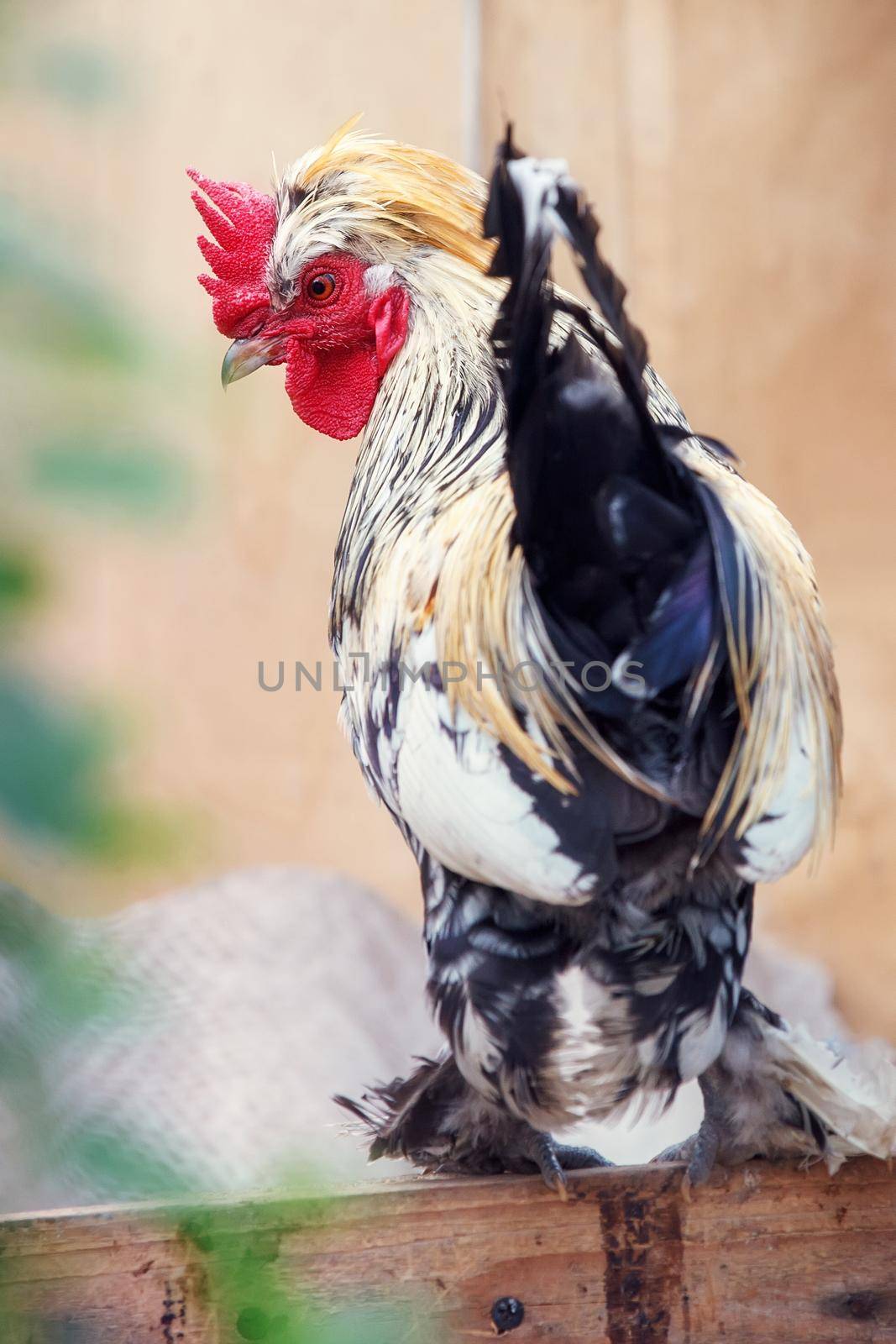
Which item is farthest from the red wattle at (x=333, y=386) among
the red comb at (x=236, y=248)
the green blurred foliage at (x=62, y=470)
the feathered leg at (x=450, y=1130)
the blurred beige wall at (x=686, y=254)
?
the green blurred foliage at (x=62, y=470)

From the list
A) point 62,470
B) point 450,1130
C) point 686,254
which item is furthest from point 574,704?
point 686,254

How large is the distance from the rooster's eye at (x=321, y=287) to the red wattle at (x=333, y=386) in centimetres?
8

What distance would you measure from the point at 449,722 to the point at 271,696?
84.7 inches

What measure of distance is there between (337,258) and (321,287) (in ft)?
0.21

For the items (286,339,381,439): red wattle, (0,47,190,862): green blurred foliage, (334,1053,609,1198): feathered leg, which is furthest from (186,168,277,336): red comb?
(0,47,190,862): green blurred foliage

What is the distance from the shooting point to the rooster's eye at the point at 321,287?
1923mm

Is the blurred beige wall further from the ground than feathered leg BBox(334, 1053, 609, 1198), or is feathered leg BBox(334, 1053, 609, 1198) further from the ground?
the blurred beige wall

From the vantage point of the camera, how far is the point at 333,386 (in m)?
2.04

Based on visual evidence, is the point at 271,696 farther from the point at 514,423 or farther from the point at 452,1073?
the point at 514,423

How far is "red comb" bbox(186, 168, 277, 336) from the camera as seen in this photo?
6.56 feet

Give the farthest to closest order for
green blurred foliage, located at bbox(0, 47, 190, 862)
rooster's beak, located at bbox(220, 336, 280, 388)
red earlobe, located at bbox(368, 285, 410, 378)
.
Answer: rooster's beak, located at bbox(220, 336, 280, 388) → red earlobe, located at bbox(368, 285, 410, 378) → green blurred foliage, located at bbox(0, 47, 190, 862)

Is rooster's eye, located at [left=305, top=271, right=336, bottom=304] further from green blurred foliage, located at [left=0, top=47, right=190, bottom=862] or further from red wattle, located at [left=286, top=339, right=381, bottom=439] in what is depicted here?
green blurred foliage, located at [left=0, top=47, right=190, bottom=862]

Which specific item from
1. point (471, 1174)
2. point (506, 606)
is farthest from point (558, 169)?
point (471, 1174)

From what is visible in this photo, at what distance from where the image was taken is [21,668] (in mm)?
457
